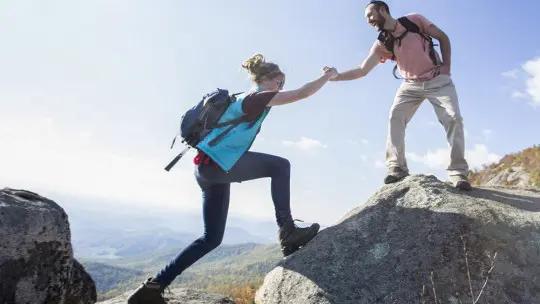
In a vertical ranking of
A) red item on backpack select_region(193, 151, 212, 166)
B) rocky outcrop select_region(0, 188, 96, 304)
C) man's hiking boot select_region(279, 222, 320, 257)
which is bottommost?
rocky outcrop select_region(0, 188, 96, 304)

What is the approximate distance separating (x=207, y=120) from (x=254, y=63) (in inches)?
48.3

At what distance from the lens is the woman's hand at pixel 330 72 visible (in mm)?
6926

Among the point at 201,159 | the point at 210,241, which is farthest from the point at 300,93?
the point at 210,241

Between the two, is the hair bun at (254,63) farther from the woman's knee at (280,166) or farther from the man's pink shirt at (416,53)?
the man's pink shirt at (416,53)

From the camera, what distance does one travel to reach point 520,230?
632 cm

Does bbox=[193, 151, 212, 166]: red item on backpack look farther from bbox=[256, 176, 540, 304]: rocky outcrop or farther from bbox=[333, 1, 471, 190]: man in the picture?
bbox=[333, 1, 471, 190]: man

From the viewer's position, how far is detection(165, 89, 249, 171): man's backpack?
616cm

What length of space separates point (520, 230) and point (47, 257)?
6.29 m

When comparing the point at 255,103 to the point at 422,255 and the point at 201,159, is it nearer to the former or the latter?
the point at 201,159

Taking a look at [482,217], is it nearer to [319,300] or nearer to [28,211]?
[319,300]

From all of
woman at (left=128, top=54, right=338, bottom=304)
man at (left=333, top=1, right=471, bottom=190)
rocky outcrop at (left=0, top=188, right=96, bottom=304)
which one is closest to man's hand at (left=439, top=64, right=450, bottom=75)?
man at (left=333, top=1, right=471, bottom=190)

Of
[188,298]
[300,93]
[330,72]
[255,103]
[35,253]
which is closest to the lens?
[35,253]

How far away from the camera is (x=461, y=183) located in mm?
7488

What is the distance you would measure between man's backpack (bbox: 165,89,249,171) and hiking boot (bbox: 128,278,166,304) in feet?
6.99
